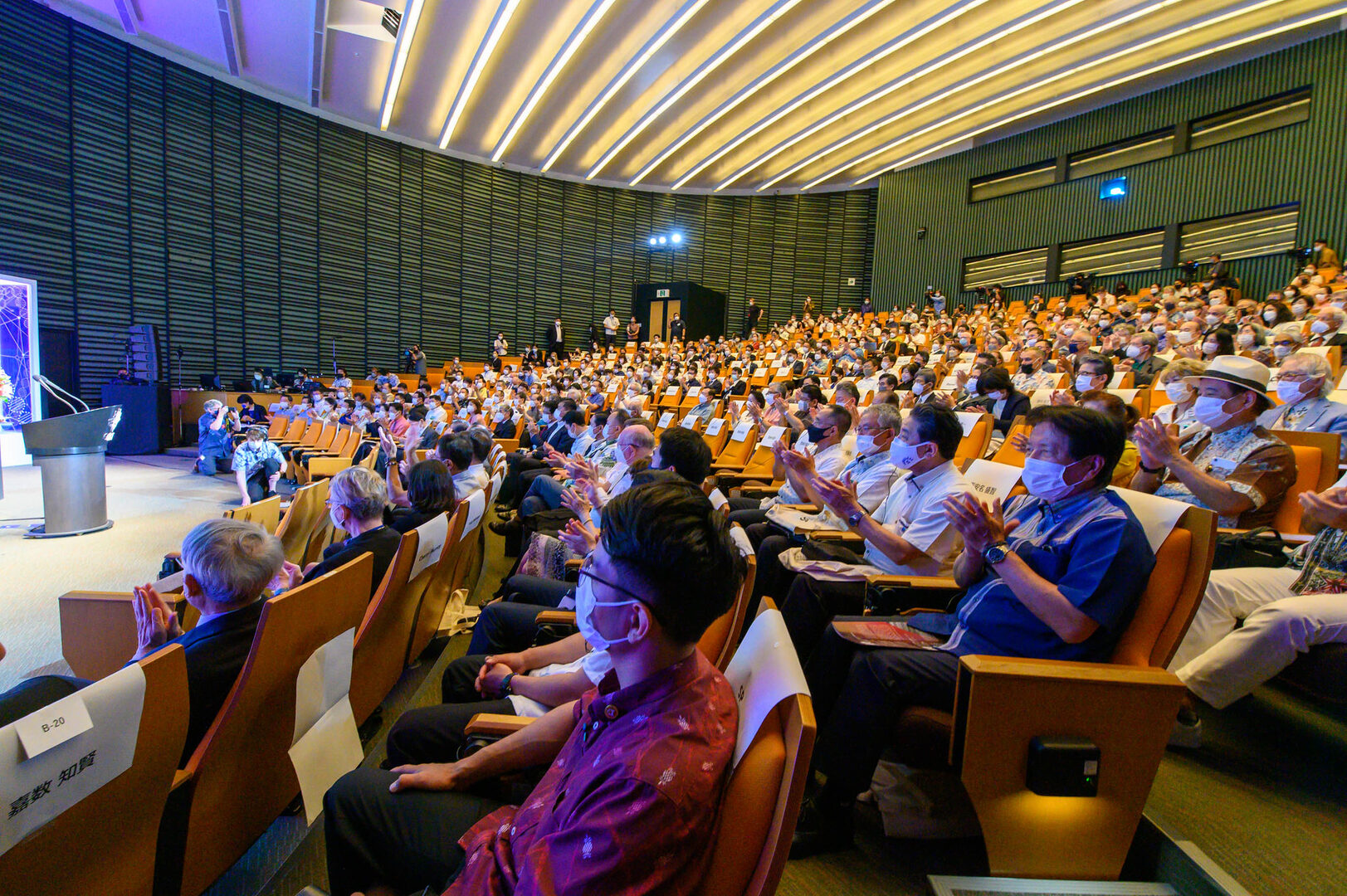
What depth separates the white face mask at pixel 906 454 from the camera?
239 cm

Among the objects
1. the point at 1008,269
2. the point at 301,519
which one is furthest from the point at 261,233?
the point at 1008,269

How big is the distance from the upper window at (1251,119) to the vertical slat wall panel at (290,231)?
8471mm

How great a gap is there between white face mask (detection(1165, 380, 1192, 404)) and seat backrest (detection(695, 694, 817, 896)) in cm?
386

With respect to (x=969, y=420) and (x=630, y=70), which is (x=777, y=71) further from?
(x=969, y=420)

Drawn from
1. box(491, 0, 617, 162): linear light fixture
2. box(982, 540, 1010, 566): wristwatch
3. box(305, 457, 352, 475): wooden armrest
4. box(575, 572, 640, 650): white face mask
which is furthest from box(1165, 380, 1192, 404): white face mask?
box(491, 0, 617, 162): linear light fixture

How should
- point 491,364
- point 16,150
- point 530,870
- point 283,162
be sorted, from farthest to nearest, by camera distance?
1. point 491,364
2. point 283,162
3. point 16,150
4. point 530,870

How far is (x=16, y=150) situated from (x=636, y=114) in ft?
34.8

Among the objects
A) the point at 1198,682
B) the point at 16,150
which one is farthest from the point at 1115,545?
the point at 16,150

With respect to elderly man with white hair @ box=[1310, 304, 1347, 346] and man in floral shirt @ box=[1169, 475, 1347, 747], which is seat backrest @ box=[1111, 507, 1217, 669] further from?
elderly man with white hair @ box=[1310, 304, 1347, 346]

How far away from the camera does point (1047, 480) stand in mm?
1687

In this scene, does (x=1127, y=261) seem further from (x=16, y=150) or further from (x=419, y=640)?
(x=16, y=150)

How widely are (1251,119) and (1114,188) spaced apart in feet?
6.96

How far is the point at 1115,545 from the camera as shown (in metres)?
1.39

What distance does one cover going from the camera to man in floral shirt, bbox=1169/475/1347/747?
1.70m
